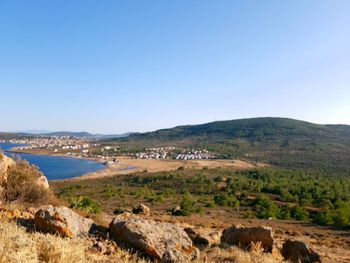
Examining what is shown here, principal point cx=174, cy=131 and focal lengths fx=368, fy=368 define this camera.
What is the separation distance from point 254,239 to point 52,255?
258 inches

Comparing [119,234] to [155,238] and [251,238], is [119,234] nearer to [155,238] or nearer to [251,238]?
[155,238]

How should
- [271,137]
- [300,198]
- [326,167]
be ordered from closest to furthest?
[300,198] → [326,167] → [271,137]

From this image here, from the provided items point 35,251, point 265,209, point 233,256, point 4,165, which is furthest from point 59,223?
point 265,209

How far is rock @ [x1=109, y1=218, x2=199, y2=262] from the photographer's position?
7.12 metres

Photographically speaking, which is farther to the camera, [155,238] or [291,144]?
[291,144]

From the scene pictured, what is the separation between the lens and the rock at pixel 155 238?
7.12 m

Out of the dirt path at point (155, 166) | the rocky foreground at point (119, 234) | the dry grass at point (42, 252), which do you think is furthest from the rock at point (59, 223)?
the dirt path at point (155, 166)

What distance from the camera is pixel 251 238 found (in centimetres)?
1030

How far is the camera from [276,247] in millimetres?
Answer: 10531

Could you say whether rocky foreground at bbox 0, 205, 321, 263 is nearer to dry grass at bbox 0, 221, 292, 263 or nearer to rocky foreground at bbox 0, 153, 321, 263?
rocky foreground at bbox 0, 153, 321, 263

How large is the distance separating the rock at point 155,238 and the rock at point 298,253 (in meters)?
3.34

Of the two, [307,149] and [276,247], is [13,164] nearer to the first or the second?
[276,247]

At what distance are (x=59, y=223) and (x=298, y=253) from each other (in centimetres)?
642

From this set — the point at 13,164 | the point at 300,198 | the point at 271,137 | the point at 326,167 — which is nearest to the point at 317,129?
the point at 271,137
